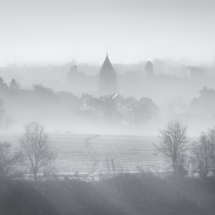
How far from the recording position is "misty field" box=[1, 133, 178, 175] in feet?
102

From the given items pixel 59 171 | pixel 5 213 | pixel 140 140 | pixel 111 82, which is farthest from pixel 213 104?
pixel 5 213

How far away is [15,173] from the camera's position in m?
26.1

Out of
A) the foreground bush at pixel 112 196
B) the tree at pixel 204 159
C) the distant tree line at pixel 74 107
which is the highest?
the distant tree line at pixel 74 107

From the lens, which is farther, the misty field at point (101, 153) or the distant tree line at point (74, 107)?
the distant tree line at point (74, 107)

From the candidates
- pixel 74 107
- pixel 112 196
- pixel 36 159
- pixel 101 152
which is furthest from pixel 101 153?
pixel 74 107

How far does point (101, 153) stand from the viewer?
1399 inches

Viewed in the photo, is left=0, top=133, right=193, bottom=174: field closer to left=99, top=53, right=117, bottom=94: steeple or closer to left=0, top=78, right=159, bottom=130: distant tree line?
left=0, top=78, right=159, bottom=130: distant tree line

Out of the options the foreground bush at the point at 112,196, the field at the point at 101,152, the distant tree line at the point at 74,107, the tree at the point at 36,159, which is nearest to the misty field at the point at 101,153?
the field at the point at 101,152

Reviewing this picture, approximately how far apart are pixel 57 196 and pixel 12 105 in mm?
39800

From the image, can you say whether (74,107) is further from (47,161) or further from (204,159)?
(204,159)

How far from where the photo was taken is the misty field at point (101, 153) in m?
31.2

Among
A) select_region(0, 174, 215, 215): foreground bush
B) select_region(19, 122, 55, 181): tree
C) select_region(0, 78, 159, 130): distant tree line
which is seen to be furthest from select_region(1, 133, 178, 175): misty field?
select_region(0, 78, 159, 130): distant tree line

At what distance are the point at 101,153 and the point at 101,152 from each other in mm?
318

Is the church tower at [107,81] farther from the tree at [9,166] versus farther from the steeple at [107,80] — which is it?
the tree at [9,166]
